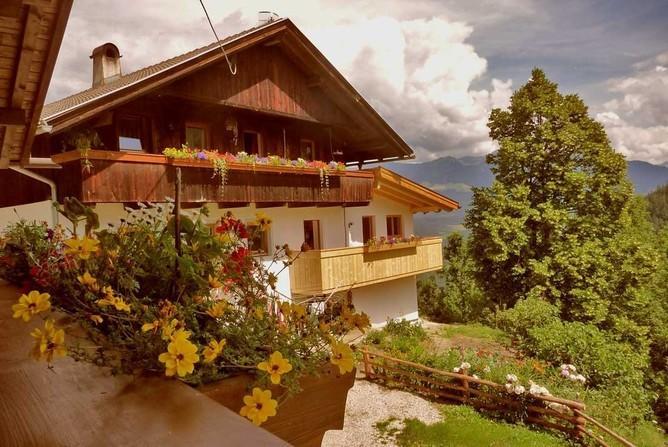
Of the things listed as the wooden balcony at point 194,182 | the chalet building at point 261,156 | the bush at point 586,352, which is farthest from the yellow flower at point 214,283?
the bush at point 586,352

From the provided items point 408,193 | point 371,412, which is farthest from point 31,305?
point 408,193

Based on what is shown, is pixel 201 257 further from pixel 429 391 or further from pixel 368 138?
pixel 368 138

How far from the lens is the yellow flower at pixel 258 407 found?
1020 millimetres

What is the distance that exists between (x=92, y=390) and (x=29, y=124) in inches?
232

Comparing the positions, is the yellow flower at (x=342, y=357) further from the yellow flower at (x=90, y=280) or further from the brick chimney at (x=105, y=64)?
the brick chimney at (x=105, y=64)

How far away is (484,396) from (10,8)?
455 inches

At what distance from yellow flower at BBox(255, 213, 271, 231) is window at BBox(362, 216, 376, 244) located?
16.1m

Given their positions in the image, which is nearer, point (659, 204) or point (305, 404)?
point (305, 404)

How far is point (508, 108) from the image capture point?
20.0m

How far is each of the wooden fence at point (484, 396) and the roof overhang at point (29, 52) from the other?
7970 mm

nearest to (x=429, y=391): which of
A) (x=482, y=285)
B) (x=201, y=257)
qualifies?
(x=482, y=285)

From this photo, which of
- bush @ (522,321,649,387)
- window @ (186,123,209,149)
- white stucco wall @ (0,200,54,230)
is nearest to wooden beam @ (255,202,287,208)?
window @ (186,123,209,149)

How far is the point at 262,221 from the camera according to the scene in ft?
6.40

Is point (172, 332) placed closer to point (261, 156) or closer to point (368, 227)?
point (261, 156)
